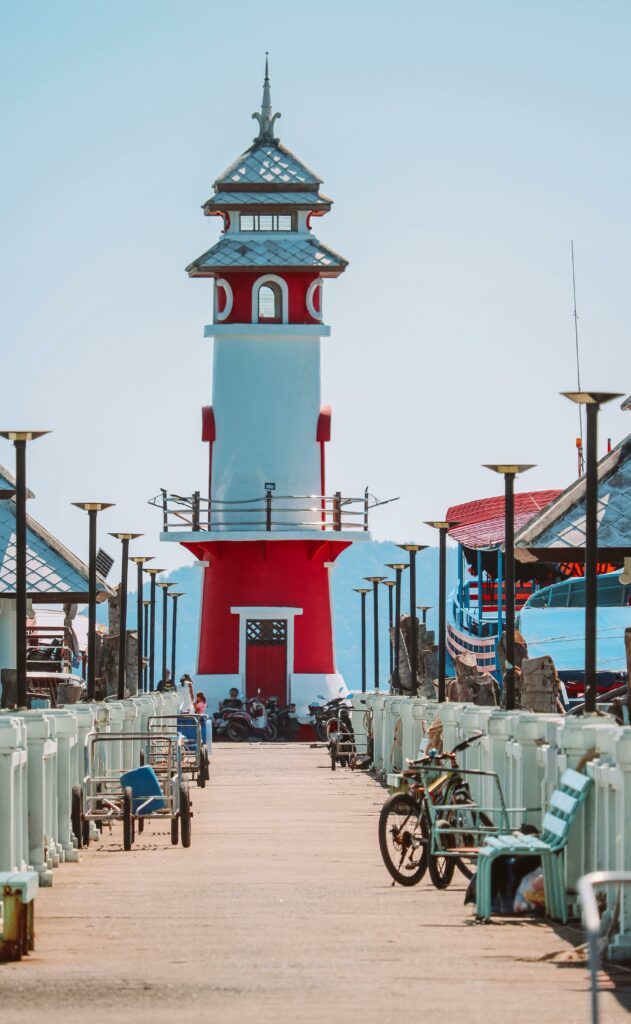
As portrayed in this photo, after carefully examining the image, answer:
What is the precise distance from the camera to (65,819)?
1748 centimetres

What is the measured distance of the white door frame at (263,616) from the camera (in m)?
50.3

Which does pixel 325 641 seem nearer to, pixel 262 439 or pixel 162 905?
pixel 262 439

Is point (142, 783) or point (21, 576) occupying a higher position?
point (21, 576)

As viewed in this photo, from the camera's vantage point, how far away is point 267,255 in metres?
51.2

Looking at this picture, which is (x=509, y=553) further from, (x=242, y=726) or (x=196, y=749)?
(x=242, y=726)

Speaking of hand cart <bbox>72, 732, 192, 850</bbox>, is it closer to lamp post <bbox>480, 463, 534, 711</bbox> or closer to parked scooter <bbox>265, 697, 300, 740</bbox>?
lamp post <bbox>480, 463, 534, 711</bbox>

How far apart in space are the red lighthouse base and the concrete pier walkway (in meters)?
31.5

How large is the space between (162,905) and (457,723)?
6.65 meters

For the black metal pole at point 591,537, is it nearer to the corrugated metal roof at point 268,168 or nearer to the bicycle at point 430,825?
the bicycle at point 430,825

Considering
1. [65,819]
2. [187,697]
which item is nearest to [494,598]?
[187,697]

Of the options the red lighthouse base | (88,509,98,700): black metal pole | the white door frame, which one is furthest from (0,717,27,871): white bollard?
the white door frame

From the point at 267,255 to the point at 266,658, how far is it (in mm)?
9882

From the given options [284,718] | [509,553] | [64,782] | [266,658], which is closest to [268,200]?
[266,658]

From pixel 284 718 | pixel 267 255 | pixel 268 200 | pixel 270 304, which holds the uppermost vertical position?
pixel 268 200
